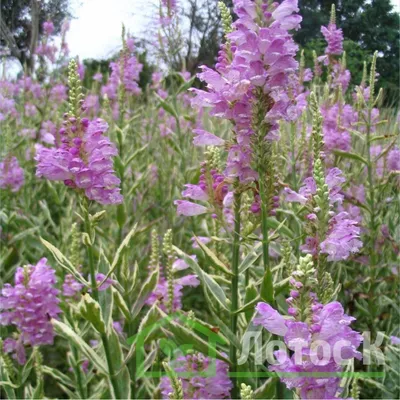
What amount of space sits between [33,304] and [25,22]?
323 cm

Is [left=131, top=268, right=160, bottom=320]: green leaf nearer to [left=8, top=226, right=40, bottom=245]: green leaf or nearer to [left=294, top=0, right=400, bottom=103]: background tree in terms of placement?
[left=8, top=226, right=40, bottom=245]: green leaf

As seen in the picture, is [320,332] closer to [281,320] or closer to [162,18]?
[281,320]

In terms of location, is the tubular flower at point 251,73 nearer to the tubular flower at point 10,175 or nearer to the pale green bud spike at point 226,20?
the pale green bud spike at point 226,20

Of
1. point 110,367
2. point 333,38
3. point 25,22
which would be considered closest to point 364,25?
point 333,38

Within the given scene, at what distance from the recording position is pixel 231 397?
1.56m

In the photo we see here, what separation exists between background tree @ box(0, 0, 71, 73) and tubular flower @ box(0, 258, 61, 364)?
1826 millimetres

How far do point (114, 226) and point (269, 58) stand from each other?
6.84ft

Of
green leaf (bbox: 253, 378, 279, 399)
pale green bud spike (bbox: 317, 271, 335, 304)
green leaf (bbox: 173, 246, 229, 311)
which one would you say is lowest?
green leaf (bbox: 253, 378, 279, 399)

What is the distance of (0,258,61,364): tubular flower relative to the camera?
6.29 feet

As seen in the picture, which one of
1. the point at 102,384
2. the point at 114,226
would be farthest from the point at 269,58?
the point at 114,226

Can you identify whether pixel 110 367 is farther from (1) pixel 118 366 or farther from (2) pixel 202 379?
(2) pixel 202 379

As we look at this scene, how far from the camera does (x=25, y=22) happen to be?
4.46 m

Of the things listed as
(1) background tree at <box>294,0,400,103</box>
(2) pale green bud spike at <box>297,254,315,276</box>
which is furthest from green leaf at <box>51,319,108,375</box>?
(1) background tree at <box>294,0,400,103</box>

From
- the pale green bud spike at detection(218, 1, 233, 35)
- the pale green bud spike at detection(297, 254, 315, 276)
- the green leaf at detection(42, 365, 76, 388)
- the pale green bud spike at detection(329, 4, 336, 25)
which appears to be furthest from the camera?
the pale green bud spike at detection(329, 4, 336, 25)
